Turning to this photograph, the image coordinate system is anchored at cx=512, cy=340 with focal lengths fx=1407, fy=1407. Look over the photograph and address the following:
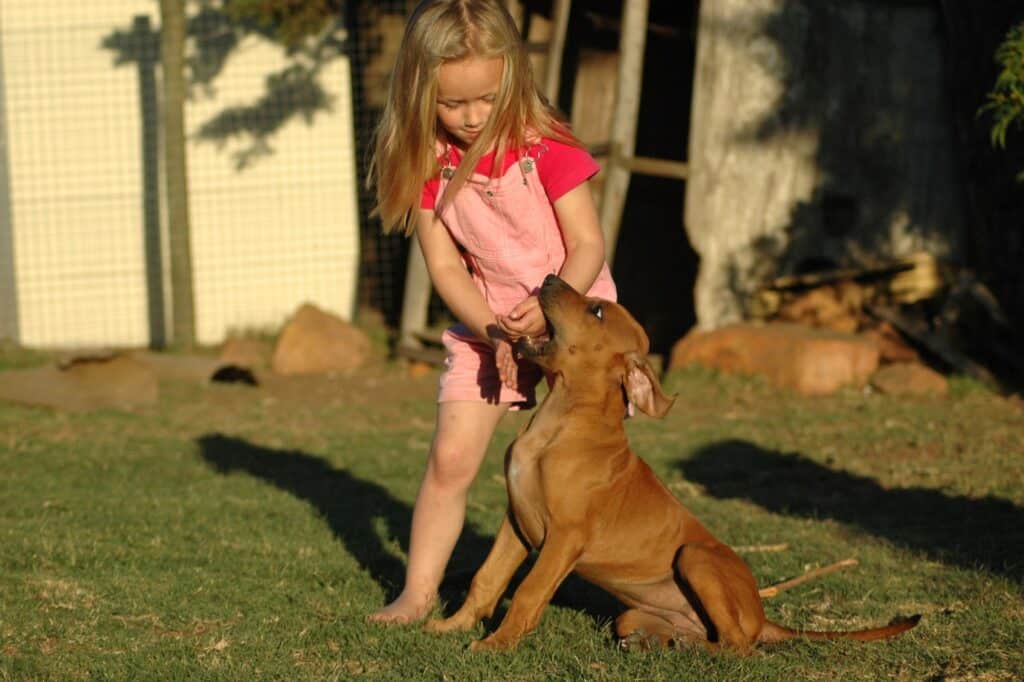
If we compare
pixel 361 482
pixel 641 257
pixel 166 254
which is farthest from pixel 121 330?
pixel 361 482

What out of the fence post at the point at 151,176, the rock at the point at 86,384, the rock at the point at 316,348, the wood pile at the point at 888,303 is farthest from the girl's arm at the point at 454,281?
the fence post at the point at 151,176

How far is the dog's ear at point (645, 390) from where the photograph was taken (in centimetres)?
436

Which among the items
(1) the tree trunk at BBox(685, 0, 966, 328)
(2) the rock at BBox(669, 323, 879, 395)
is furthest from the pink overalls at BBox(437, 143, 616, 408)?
(1) the tree trunk at BBox(685, 0, 966, 328)

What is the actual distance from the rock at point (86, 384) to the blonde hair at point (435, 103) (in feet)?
17.3

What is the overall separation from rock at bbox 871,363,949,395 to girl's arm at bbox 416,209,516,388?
5393 millimetres

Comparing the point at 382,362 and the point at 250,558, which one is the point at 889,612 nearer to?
the point at 250,558

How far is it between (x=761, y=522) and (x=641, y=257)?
6.89 meters

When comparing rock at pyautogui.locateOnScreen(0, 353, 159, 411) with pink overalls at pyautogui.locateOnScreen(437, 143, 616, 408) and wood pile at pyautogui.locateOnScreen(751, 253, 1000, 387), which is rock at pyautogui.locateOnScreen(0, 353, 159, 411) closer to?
wood pile at pyautogui.locateOnScreen(751, 253, 1000, 387)

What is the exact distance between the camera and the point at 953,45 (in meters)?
10.2

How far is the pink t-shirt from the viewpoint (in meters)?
4.65

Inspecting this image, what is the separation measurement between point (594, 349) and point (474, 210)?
0.66m

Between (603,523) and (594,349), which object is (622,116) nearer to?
Result: (594,349)

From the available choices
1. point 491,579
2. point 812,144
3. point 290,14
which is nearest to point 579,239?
point 491,579

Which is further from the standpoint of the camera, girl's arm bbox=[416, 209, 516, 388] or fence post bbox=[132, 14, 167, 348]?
fence post bbox=[132, 14, 167, 348]
